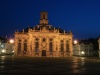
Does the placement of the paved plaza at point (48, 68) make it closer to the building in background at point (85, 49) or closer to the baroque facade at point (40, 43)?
the baroque facade at point (40, 43)

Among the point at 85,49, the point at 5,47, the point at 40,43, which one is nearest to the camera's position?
the point at 40,43

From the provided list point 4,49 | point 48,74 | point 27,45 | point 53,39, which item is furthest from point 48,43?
point 48,74

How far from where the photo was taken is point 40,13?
395 ft

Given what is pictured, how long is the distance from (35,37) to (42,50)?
7.48 metres

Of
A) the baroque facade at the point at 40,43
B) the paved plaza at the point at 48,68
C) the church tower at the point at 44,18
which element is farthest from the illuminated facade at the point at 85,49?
the paved plaza at the point at 48,68

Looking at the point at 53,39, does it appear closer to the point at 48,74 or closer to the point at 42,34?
the point at 42,34

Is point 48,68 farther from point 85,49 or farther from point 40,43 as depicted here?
point 85,49

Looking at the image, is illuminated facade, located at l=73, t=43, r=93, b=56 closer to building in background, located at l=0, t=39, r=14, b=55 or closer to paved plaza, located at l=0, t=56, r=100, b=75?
building in background, located at l=0, t=39, r=14, b=55

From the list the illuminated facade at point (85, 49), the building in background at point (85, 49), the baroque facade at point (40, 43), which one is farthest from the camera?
the illuminated facade at point (85, 49)

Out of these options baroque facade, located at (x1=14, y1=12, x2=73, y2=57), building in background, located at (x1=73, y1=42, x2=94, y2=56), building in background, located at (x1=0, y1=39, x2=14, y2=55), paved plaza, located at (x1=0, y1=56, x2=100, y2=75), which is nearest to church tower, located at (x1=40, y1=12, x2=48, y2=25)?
baroque facade, located at (x1=14, y1=12, x2=73, y2=57)

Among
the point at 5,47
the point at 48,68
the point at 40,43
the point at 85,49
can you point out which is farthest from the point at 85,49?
the point at 48,68

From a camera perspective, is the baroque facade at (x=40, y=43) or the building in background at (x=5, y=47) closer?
the baroque facade at (x=40, y=43)

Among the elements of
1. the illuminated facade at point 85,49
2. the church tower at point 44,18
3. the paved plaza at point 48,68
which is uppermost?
the church tower at point 44,18

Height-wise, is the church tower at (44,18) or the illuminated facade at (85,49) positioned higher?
the church tower at (44,18)
